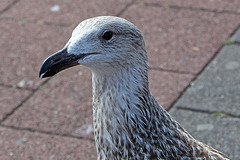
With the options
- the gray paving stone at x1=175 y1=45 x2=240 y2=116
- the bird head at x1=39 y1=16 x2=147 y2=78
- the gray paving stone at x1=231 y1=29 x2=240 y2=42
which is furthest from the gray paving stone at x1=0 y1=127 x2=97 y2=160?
the gray paving stone at x1=231 y1=29 x2=240 y2=42

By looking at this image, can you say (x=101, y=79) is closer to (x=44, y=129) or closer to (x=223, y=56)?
(x=44, y=129)

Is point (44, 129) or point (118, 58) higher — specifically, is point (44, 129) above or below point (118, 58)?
below

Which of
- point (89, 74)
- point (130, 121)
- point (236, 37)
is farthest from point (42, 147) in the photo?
point (236, 37)

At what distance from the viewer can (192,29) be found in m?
6.20

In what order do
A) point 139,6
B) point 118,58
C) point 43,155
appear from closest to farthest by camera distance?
point 118,58, point 43,155, point 139,6

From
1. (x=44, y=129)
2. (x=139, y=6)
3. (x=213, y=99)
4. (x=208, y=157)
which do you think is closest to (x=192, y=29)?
(x=139, y=6)

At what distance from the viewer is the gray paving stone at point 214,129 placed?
438cm

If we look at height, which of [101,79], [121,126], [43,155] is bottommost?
[43,155]

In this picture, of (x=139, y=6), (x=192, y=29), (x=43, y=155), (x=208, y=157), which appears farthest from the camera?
(x=139, y=6)

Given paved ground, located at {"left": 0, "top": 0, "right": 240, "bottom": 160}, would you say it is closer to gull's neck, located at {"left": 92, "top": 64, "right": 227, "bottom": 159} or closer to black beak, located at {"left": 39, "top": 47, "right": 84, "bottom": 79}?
gull's neck, located at {"left": 92, "top": 64, "right": 227, "bottom": 159}

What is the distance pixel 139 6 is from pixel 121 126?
3.96 m

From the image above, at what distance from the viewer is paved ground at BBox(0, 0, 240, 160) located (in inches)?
181

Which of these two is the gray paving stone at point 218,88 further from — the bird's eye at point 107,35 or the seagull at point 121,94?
the bird's eye at point 107,35

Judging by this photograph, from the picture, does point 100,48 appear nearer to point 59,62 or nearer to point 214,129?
point 59,62
